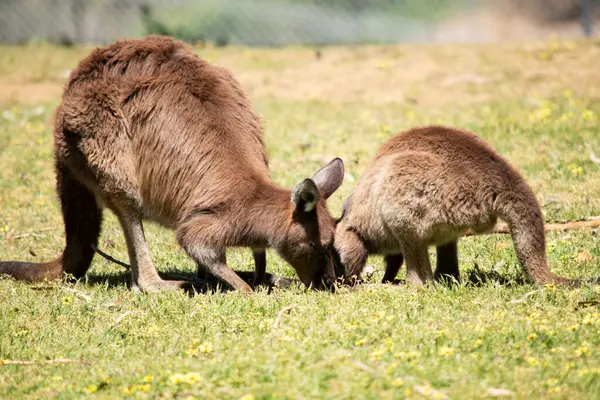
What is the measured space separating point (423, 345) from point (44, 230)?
4.86m

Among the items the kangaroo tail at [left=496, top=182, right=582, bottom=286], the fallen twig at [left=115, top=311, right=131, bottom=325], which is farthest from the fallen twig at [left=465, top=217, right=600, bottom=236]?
the fallen twig at [left=115, top=311, right=131, bottom=325]

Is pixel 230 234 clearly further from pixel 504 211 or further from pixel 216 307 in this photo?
pixel 504 211

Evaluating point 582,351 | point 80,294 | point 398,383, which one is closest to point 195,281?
point 80,294

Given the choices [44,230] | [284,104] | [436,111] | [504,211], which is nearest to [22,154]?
[44,230]

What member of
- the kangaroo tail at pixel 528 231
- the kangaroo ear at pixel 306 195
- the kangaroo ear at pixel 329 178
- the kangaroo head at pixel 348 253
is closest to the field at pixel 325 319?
the kangaroo tail at pixel 528 231

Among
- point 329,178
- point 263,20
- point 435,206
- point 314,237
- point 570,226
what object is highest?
point 263,20

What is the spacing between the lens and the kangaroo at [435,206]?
5312 mm

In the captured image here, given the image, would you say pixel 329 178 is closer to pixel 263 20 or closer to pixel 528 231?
pixel 528 231

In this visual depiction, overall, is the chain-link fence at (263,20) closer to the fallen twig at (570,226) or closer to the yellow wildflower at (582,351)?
the fallen twig at (570,226)

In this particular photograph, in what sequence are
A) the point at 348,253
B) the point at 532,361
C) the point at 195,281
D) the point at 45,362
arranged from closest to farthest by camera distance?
1. the point at 532,361
2. the point at 45,362
3. the point at 348,253
4. the point at 195,281

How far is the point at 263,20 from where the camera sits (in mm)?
17250

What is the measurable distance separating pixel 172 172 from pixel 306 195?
1152mm

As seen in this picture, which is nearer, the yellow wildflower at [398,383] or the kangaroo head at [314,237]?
the yellow wildflower at [398,383]

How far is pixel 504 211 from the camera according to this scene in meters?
5.32
